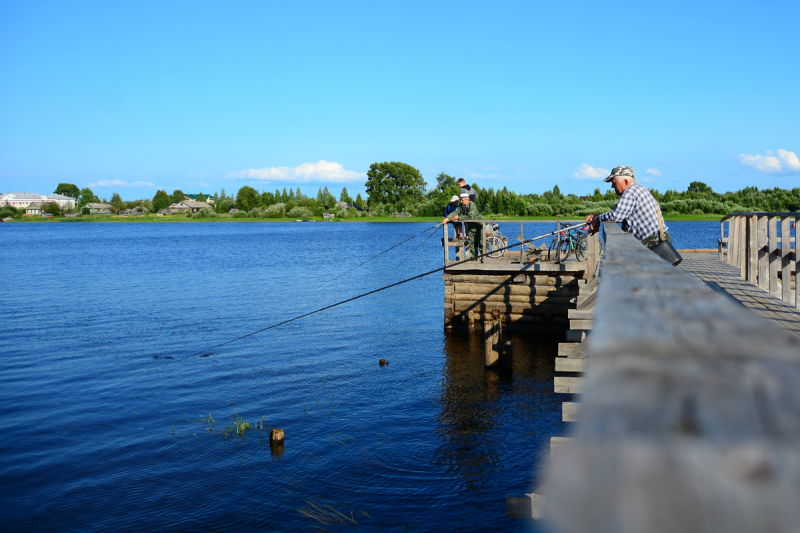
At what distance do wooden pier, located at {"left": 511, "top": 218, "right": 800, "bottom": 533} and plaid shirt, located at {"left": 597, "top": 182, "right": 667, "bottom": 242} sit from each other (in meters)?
6.87

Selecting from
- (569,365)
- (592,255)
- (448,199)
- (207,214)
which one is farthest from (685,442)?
(207,214)

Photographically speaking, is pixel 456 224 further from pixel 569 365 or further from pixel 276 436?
pixel 569 365

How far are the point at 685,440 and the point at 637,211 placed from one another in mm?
7278

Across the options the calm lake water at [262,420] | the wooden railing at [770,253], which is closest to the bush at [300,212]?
the calm lake water at [262,420]

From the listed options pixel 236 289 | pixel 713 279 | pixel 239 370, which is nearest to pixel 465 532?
pixel 713 279

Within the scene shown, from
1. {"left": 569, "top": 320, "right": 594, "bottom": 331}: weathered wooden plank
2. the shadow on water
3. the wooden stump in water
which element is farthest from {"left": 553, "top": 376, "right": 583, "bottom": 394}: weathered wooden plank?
the wooden stump in water

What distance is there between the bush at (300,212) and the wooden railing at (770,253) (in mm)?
156823

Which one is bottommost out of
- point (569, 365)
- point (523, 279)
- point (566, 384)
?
point (523, 279)

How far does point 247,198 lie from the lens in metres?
179

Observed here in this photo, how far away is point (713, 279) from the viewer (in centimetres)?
1185

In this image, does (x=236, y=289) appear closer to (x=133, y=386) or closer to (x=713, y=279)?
(x=133, y=386)

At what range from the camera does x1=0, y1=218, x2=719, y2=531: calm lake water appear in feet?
29.3

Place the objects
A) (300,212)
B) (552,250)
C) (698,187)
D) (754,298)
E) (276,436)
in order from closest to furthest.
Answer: (754,298) < (276,436) < (552,250) < (698,187) < (300,212)

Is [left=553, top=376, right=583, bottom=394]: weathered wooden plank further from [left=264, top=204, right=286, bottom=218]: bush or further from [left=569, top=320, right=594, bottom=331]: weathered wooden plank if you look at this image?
[left=264, top=204, right=286, bottom=218]: bush
